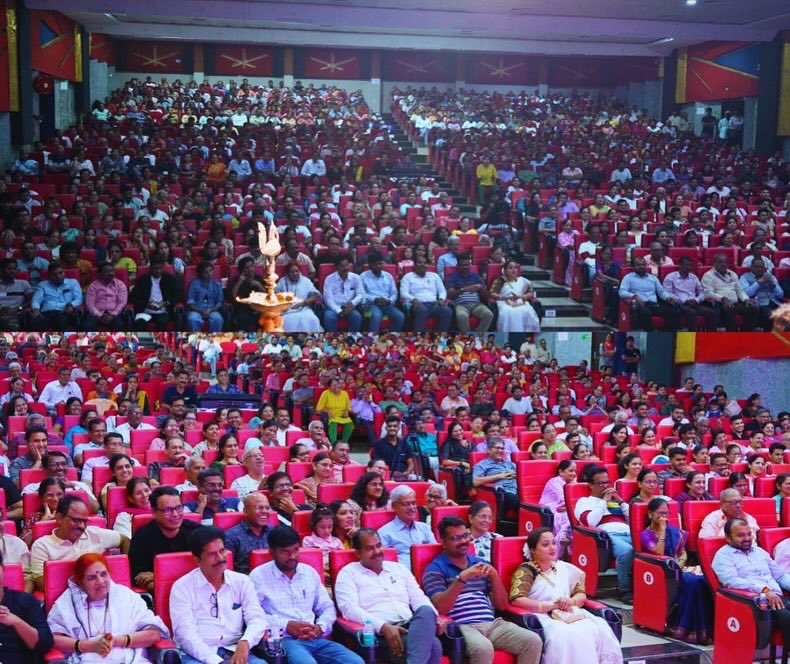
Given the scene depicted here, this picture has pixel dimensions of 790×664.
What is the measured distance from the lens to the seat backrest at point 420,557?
4.34 m

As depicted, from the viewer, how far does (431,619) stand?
12.7 feet

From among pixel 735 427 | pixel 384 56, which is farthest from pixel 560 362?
pixel 384 56

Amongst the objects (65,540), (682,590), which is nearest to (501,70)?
(682,590)

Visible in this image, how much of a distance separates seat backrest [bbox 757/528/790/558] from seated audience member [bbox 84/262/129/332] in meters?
4.29

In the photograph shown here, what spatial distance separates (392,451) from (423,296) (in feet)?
4.10

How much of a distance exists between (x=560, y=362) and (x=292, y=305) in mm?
3587

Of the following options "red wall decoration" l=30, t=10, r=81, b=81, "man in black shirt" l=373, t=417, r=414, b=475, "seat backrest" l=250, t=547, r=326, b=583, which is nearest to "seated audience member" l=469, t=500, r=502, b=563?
"seat backrest" l=250, t=547, r=326, b=583

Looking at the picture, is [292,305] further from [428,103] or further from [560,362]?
[560,362]

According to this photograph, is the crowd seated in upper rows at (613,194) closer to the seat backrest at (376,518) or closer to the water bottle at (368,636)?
the seat backrest at (376,518)

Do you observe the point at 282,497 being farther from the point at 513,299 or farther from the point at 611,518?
the point at 513,299

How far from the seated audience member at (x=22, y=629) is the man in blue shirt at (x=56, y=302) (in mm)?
3618

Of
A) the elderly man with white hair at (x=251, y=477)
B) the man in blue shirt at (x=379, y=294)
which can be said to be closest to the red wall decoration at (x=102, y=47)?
the man in blue shirt at (x=379, y=294)

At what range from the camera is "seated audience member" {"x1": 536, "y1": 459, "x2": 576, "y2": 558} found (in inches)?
224

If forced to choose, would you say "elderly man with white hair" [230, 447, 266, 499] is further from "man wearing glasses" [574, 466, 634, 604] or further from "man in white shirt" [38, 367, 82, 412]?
"man in white shirt" [38, 367, 82, 412]
